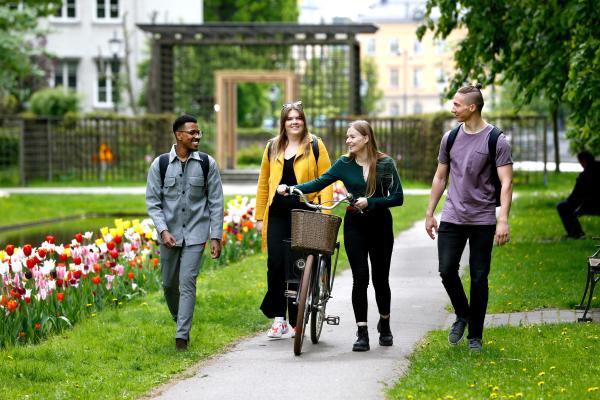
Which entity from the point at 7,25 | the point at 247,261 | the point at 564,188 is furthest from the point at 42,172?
the point at 247,261

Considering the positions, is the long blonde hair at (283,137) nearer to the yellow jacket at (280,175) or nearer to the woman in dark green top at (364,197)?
the yellow jacket at (280,175)

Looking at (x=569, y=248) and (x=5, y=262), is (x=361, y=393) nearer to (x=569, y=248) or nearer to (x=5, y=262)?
(x=5, y=262)

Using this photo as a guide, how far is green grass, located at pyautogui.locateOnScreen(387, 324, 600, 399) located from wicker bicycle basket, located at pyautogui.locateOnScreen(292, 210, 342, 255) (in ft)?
3.33

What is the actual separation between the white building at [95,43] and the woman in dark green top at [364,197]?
175 feet

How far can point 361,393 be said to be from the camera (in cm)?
849

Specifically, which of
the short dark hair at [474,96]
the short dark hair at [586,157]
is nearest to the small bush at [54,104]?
the short dark hair at [586,157]

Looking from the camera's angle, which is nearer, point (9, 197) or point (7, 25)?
point (9, 197)

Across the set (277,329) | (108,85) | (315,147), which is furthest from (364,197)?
(108,85)

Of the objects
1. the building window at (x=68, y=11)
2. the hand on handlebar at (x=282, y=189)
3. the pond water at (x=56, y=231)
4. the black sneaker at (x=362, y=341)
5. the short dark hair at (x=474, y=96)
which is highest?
the building window at (x=68, y=11)

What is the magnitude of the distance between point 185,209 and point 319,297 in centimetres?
118

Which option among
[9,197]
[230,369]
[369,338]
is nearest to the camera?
[230,369]

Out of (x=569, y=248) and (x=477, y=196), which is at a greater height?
(x=477, y=196)

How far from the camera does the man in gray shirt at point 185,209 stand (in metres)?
10.4

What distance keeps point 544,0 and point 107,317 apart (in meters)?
8.53
